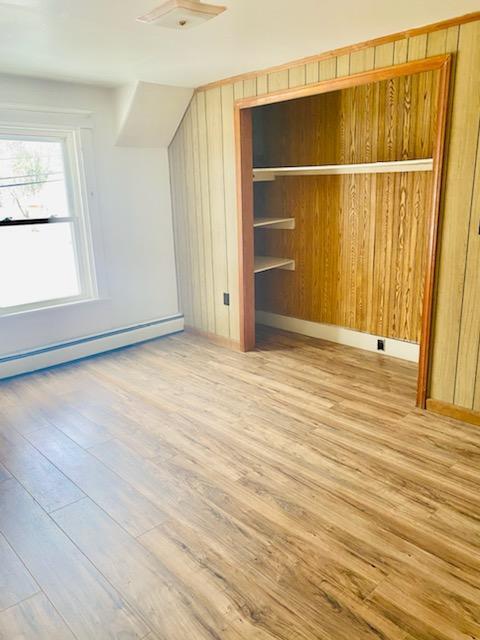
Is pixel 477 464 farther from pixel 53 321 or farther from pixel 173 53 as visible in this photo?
pixel 53 321

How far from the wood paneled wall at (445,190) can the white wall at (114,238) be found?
1.28ft

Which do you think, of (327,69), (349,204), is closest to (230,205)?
(349,204)

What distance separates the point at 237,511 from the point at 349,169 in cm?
291

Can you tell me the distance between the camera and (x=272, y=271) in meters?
4.96

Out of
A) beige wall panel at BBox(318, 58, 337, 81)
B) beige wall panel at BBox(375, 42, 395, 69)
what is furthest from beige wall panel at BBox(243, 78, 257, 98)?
beige wall panel at BBox(375, 42, 395, 69)

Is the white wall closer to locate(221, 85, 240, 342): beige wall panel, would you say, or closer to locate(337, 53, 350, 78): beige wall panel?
locate(221, 85, 240, 342): beige wall panel

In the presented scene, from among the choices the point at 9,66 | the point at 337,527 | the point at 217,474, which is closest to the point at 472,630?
the point at 337,527

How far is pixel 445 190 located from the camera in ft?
9.32

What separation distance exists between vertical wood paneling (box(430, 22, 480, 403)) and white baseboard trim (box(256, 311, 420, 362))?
88 cm

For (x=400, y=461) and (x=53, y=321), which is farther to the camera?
(x=53, y=321)

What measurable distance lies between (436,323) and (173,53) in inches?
92.1

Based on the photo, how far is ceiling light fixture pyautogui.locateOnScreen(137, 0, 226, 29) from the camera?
6.89ft

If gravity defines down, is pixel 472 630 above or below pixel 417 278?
below

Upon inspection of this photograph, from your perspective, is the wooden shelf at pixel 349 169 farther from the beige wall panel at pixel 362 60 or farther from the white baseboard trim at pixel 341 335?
the white baseboard trim at pixel 341 335
